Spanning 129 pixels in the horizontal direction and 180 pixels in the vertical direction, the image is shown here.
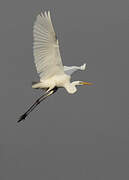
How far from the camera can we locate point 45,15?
31578mm

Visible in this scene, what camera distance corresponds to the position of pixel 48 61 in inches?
1294

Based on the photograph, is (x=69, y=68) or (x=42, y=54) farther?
(x=69, y=68)


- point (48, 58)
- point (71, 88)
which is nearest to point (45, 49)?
point (48, 58)

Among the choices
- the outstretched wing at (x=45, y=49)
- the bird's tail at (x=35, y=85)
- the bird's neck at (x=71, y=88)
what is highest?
the outstretched wing at (x=45, y=49)

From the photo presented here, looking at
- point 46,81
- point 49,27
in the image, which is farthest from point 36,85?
point 49,27

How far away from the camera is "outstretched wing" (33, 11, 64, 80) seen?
3169 centimetres

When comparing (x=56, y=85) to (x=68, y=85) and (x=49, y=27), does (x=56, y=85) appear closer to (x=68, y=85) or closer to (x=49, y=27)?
(x=68, y=85)

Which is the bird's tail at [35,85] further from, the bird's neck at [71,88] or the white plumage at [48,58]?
the bird's neck at [71,88]

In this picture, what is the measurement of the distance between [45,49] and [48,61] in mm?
558

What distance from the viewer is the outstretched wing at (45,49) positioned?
3169 cm

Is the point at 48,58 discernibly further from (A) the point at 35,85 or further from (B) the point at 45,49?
(A) the point at 35,85

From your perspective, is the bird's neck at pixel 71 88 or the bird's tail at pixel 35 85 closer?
the bird's neck at pixel 71 88

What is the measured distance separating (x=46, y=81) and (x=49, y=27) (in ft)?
8.56

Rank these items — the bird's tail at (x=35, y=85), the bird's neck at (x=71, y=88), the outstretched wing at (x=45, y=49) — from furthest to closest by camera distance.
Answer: the bird's tail at (x=35, y=85) < the bird's neck at (x=71, y=88) < the outstretched wing at (x=45, y=49)
